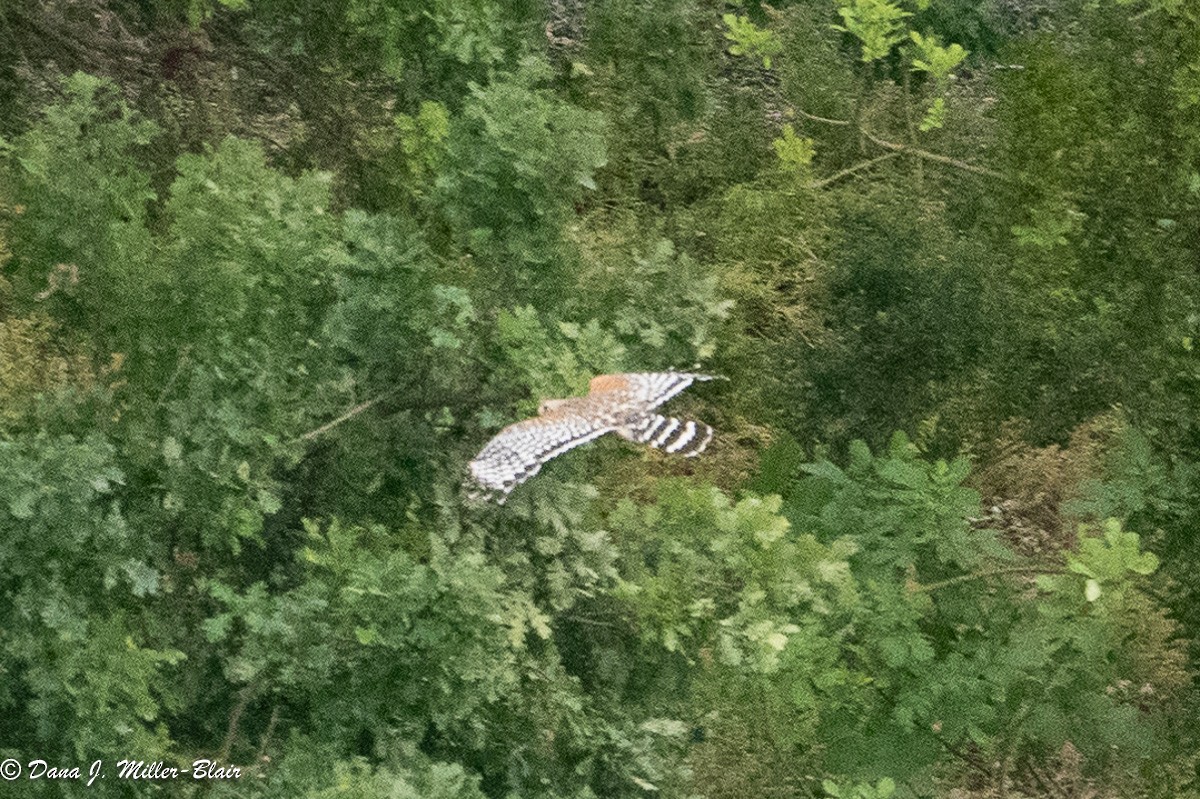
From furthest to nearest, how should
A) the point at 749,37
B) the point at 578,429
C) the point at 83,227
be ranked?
the point at 749,37 < the point at 83,227 < the point at 578,429

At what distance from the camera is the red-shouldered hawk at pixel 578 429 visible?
12.5 feet

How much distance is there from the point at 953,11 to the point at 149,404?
3.22 metres

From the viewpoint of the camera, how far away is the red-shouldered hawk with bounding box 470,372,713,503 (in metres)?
3.82

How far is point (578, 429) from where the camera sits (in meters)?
3.81

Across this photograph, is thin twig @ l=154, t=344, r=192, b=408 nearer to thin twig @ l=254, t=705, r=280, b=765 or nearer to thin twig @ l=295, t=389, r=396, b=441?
thin twig @ l=295, t=389, r=396, b=441

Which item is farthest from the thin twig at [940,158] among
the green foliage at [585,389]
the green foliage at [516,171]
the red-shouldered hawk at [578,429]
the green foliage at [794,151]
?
the red-shouldered hawk at [578,429]

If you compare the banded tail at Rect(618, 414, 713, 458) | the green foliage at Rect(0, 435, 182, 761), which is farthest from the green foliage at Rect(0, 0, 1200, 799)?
the banded tail at Rect(618, 414, 713, 458)

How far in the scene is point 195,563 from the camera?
423 centimetres

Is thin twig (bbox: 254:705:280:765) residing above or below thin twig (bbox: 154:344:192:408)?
below

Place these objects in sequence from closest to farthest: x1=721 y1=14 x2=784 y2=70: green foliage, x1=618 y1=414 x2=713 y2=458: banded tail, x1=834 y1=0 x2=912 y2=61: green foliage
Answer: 1. x1=618 y1=414 x2=713 y2=458: banded tail
2. x1=834 y1=0 x2=912 y2=61: green foliage
3. x1=721 y1=14 x2=784 y2=70: green foliage

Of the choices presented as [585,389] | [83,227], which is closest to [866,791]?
[585,389]

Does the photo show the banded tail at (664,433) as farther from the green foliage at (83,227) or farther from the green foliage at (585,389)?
A: the green foliage at (83,227)

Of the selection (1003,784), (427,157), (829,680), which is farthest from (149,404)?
(1003,784)

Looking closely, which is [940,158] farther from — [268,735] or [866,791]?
[268,735]
